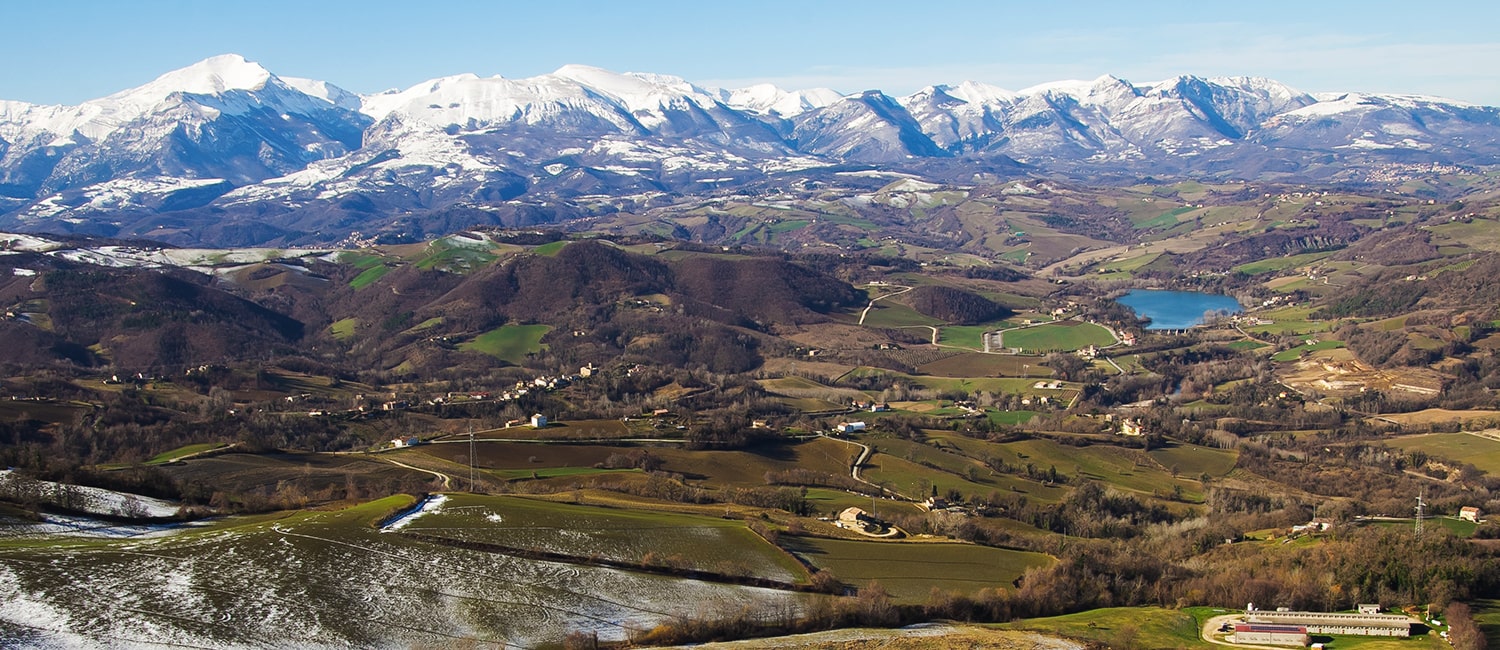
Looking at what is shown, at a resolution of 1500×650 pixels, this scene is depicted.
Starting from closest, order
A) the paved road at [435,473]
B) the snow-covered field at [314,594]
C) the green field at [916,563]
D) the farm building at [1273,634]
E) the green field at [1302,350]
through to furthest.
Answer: the snow-covered field at [314,594] → the farm building at [1273,634] → the green field at [916,563] → the paved road at [435,473] → the green field at [1302,350]

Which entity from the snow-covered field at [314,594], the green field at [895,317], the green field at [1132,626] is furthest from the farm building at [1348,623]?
the green field at [895,317]

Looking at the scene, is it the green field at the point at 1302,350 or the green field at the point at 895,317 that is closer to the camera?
the green field at the point at 1302,350

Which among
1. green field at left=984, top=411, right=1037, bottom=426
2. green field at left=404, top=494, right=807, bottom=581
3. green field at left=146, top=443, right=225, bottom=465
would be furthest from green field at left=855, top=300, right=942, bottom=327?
green field at left=404, top=494, right=807, bottom=581

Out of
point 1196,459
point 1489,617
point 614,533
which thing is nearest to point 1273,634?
point 1489,617

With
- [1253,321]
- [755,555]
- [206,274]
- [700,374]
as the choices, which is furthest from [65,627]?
[206,274]

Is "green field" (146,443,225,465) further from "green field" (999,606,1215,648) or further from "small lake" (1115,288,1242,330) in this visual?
"small lake" (1115,288,1242,330)

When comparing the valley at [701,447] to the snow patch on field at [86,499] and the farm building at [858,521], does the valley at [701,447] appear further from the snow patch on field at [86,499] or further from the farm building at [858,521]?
the snow patch on field at [86,499]

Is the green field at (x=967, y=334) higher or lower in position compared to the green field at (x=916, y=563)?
higher

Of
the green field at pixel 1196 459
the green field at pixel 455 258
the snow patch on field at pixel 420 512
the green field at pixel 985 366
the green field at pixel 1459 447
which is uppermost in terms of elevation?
the green field at pixel 455 258
